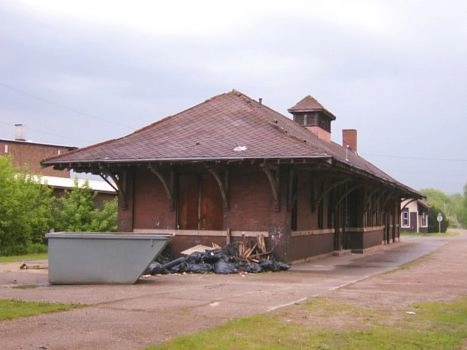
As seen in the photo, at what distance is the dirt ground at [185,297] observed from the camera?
332 inches

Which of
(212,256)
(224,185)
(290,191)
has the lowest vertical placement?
(212,256)

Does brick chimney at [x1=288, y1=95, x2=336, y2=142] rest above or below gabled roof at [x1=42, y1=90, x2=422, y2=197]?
above

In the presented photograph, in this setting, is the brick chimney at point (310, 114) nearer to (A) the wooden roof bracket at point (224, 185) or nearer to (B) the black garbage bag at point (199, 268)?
(A) the wooden roof bracket at point (224, 185)

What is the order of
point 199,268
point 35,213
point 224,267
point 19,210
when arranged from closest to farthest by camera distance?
point 224,267 < point 199,268 < point 19,210 < point 35,213

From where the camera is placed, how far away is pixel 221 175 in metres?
20.4

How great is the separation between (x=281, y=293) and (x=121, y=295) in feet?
9.93

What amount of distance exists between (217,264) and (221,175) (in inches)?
133

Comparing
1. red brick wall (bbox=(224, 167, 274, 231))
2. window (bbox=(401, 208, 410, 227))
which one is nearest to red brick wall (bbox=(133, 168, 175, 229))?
red brick wall (bbox=(224, 167, 274, 231))

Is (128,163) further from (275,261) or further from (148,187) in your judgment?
(275,261)

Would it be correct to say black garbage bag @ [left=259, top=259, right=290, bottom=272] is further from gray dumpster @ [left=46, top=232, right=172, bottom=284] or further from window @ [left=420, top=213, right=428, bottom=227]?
window @ [left=420, top=213, right=428, bottom=227]

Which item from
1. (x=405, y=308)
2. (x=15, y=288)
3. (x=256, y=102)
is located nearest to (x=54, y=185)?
(x=256, y=102)

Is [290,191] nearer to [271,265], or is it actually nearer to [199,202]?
[271,265]

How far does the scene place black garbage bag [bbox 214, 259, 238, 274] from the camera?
58.0 ft

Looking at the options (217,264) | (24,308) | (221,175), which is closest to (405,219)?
(221,175)
